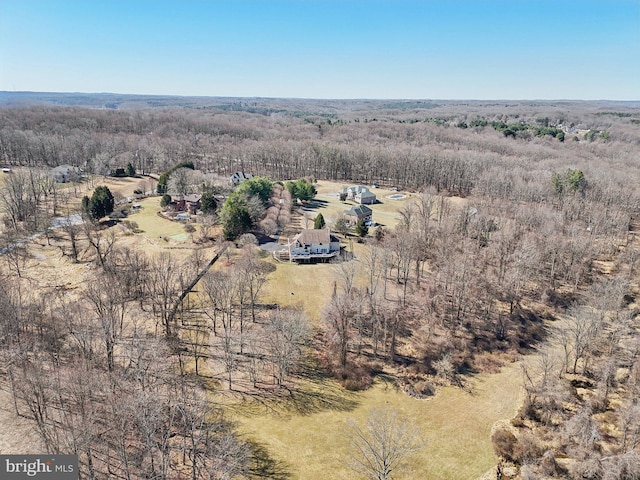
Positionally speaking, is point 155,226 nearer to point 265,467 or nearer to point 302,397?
point 302,397

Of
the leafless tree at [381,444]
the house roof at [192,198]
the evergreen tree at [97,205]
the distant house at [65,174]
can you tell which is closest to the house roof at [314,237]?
the house roof at [192,198]

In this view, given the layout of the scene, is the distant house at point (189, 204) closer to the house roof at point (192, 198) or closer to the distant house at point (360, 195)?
the house roof at point (192, 198)

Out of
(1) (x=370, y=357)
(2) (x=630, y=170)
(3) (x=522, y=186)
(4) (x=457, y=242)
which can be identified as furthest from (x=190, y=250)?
(2) (x=630, y=170)

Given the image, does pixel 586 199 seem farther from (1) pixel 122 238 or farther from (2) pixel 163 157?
(2) pixel 163 157

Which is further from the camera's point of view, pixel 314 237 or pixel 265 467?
pixel 314 237

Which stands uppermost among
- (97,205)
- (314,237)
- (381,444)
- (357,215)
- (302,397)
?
(97,205)

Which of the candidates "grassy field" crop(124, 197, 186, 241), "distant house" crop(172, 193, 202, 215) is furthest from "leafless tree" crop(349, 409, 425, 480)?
"distant house" crop(172, 193, 202, 215)

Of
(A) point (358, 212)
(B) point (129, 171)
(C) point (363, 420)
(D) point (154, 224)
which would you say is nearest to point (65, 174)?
(B) point (129, 171)

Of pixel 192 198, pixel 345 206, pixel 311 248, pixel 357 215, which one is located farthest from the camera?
pixel 345 206
